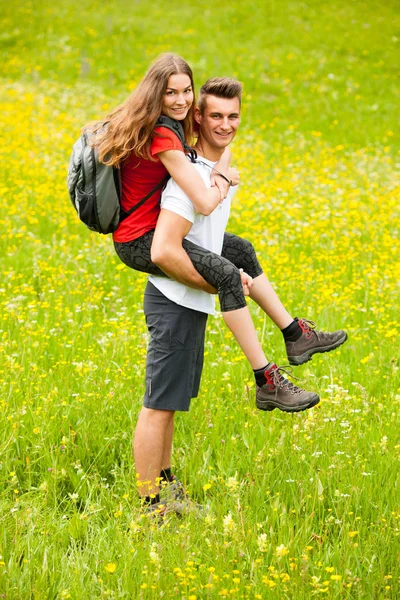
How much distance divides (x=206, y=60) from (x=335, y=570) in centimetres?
1938

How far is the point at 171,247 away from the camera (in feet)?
12.1

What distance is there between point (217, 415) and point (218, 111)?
Result: 1.90 m

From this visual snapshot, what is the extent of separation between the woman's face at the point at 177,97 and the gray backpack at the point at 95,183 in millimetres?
44

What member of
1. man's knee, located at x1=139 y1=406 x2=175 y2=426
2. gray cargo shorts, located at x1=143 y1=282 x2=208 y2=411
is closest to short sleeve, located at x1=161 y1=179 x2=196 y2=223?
gray cargo shorts, located at x1=143 y1=282 x2=208 y2=411

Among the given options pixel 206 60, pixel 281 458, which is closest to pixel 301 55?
pixel 206 60

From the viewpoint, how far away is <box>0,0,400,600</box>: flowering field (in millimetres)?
3301

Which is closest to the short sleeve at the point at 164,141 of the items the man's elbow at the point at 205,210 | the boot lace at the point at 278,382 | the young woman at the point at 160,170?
the young woman at the point at 160,170

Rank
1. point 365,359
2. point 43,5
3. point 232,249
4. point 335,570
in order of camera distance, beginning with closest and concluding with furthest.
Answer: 1. point 335,570
2. point 232,249
3. point 365,359
4. point 43,5

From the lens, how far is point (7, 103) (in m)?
16.2

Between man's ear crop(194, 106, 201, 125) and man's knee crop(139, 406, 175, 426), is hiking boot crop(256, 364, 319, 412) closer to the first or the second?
man's knee crop(139, 406, 175, 426)

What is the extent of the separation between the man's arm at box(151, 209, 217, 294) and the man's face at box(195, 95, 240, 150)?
51 centimetres

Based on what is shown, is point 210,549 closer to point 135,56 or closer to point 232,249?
point 232,249

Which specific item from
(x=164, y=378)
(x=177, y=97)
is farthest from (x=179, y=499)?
(x=177, y=97)

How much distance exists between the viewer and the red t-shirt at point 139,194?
3.76 metres
